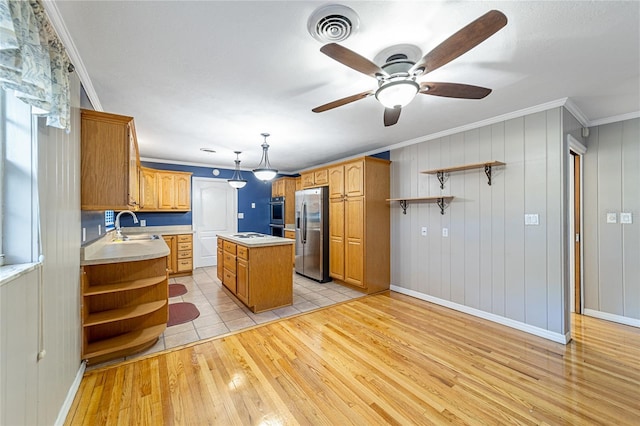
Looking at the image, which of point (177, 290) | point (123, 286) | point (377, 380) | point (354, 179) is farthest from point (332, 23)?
point (177, 290)

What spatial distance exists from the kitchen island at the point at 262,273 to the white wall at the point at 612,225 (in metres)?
3.80

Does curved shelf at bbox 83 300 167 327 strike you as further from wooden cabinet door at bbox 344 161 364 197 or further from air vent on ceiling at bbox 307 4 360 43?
wooden cabinet door at bbox 344 161 364 197

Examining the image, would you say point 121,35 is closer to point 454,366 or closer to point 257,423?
point 257,423

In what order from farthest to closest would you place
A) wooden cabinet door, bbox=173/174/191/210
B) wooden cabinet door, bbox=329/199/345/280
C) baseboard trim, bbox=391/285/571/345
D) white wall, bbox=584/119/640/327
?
wooden cabinet door, bbox=173/174/191/210
wooden cabinet door, bbox=329/199/345/280
white wall, bbox=584/119/640/327
baseboard trim, bbox=391/285/571/345

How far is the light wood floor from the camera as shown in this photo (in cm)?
172

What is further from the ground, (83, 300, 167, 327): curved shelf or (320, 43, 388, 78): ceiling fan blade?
(320, 43, 388, 78): ceiling fan blade

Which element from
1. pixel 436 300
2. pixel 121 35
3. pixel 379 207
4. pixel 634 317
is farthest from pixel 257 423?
pixel 634 317

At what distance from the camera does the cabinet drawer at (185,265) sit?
17.3 ft

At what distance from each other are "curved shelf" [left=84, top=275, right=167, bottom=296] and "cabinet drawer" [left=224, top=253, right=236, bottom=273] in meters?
1.19

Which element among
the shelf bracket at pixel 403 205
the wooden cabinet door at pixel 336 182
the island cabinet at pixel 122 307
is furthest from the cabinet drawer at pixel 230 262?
the shelf bracket at pixel 403 205

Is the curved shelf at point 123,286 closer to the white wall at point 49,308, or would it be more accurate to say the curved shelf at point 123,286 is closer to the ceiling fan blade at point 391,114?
the white wall at point 49,308

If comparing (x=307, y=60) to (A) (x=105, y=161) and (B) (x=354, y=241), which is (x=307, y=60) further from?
(B) (x=354, y=241)

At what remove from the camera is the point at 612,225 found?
3.14 meters

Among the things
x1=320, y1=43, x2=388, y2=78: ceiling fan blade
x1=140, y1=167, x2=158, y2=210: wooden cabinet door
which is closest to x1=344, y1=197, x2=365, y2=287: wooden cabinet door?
x1=320, y1=43, x2=388, y2=78: ceiling fan blade
